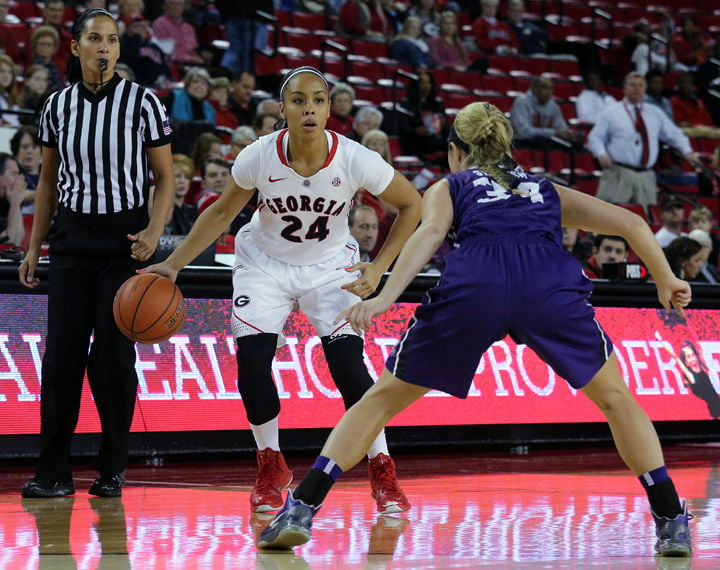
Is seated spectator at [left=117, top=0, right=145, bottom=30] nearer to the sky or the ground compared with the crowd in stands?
nearer to the sky

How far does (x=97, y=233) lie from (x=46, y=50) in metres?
6.11

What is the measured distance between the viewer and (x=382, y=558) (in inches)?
153

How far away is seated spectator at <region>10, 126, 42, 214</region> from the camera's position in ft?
28.9

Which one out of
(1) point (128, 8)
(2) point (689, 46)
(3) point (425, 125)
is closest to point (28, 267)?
(1) point (128, 8)

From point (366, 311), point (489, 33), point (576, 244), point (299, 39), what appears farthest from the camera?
point (489, 33)

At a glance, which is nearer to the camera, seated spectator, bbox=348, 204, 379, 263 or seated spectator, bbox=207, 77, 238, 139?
seated spectator, bbox=348, 204, 379, 263

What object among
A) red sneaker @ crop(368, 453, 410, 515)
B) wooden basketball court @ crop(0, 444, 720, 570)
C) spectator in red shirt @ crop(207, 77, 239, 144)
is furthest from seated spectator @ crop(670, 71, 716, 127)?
red sneaker @ crop(368, 453, 410, 515)

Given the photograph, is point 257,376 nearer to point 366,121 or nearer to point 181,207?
point 181,207

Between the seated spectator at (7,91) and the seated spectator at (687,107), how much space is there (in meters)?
9.05

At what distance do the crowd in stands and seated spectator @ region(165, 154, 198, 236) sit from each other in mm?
16

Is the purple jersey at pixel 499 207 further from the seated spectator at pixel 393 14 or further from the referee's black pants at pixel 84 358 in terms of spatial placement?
the seated spectator at pixel 393 14

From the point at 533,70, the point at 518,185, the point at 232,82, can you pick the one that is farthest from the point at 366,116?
the point at 518,185

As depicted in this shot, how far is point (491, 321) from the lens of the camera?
13.0ft

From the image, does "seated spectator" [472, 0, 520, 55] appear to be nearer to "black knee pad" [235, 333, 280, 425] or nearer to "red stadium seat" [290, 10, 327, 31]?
"red stadium seat" [290, 10, 327, 31]
